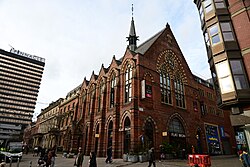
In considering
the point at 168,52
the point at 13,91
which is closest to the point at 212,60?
the point at 168,52

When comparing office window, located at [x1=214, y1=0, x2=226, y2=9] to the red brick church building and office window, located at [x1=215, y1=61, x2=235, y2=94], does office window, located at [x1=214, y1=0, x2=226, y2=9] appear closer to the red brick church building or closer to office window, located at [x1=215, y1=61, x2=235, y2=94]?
office window, located at [x1=215, y1=61, x2=235, y2=94]

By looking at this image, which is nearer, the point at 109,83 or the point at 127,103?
the point at 127,103

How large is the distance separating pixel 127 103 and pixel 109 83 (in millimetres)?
7725

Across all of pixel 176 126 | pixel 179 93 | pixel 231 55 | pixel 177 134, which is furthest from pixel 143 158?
pixel 179 93

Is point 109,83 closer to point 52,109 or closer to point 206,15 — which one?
point 206,15

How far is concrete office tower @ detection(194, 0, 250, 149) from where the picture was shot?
42.7 ft

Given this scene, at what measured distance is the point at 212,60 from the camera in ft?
50.6

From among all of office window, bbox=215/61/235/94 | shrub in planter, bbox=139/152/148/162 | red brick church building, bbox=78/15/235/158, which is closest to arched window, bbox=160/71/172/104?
red brick church building, bbox=78/15/235/158

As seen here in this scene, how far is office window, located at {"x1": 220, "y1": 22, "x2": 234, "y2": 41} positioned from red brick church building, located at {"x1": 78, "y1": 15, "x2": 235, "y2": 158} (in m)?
11.7

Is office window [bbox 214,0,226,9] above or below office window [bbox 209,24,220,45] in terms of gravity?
above

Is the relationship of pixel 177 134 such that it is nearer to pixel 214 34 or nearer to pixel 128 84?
pixel 128 84

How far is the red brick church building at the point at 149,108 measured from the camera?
2397 cm

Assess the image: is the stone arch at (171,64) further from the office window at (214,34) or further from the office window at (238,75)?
the office window at (238,75)

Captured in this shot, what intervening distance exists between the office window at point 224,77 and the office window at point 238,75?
0.34 metres
